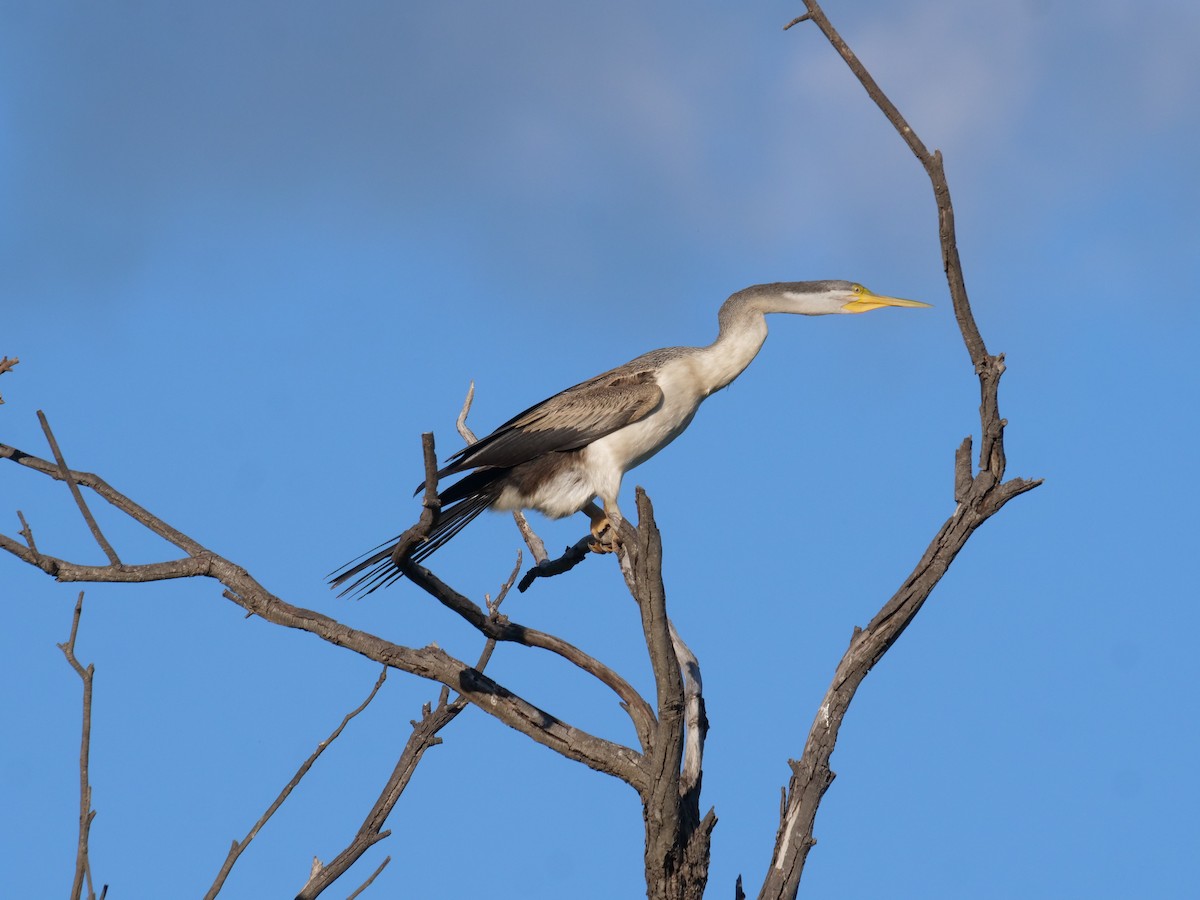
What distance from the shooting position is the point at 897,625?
5586 millimetres

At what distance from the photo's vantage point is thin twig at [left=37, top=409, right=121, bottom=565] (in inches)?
156

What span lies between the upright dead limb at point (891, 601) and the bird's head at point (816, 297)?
2503 mm

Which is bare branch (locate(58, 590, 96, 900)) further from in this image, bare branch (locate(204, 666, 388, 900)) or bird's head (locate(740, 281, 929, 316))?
bird's head (locate(740, 281, 929, 316))

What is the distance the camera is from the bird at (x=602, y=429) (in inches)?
277

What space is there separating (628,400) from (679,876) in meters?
2.77

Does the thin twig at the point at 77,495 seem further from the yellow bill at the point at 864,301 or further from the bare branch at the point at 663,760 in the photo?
the yellow bill at the point at 864,301

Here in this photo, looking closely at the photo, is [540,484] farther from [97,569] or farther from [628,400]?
[97,569]

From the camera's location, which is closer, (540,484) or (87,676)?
(87,676)

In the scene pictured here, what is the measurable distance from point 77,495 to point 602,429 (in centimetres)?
351

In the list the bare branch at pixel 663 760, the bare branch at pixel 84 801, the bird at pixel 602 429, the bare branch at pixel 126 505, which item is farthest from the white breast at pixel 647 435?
the bare branch at pixel 84 801

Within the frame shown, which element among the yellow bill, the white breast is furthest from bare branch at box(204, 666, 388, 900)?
the yellow bill

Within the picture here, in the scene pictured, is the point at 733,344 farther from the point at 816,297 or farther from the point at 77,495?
the point at 77,495

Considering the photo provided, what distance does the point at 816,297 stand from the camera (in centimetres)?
802

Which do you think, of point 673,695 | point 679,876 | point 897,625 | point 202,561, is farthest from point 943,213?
point 202,561
